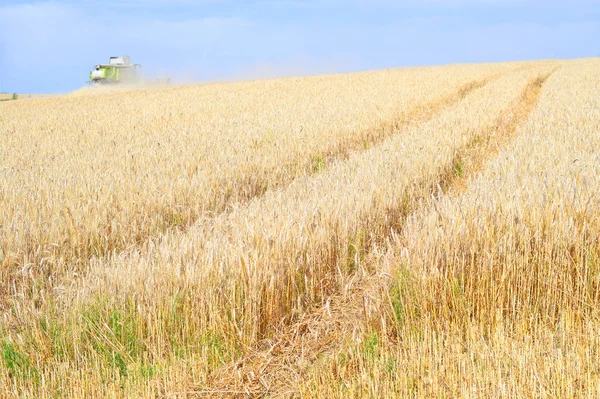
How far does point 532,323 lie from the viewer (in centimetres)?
377

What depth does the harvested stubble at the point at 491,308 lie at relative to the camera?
2.94 metres

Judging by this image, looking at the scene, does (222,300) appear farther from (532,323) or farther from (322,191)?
(322,191)

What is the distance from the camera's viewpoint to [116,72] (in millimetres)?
40344

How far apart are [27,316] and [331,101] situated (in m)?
15.2

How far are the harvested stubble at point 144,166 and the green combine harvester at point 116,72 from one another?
24.0 metres

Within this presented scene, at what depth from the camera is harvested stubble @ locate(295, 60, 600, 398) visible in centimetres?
294


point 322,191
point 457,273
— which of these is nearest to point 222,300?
point 457,273

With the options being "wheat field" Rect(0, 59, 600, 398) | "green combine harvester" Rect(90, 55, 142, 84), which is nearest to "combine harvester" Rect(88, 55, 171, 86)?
"green combine harvester" Rect(90, 55, 142, 84)

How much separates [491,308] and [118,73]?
134 feet

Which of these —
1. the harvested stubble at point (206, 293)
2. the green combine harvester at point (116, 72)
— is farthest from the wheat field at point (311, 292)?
the green combine harvester at point (116, 72)

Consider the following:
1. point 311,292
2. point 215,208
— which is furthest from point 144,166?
point 311,292

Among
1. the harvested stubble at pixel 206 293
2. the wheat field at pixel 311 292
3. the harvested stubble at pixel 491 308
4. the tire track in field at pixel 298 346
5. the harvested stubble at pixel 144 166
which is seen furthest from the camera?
the harvested stubble at pixel 144 166

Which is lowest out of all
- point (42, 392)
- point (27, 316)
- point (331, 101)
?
point (42, 392)

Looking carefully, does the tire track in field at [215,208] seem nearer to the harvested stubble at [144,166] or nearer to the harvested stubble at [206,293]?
the harvested stubble at [144,166]
